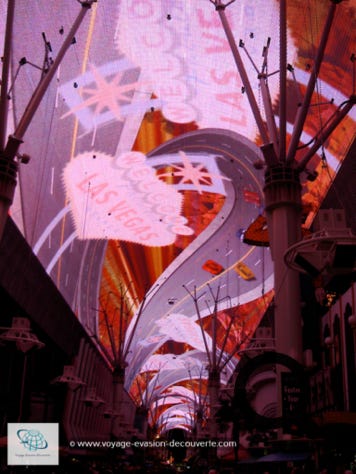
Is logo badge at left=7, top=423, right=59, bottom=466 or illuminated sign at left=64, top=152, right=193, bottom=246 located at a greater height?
illuminated sign at left=64, top=152, right=193, bottom=246

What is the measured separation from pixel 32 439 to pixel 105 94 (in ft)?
50.2

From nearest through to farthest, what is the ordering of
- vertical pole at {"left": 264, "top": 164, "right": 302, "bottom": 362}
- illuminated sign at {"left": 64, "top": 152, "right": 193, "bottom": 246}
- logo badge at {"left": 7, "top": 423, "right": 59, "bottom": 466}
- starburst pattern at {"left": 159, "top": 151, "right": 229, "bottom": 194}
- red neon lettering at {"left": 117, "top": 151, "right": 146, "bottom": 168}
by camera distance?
logo badge at {"left": 7, "top": 423, "right": 59, "bottom": 466} < vertical pole at {"left": 264, "top": 164, "right": 302, "bottom": 362} < illuminated sign at {"left": 64, "top": 152, "right": 193, "bottom": 246} < red neon lettering at {"left": 117, "top": 151, "right": 146, "bottom": 168} < starburst pattern at {"left": 159, "top": 151, "right": 229, "bottom": 194}

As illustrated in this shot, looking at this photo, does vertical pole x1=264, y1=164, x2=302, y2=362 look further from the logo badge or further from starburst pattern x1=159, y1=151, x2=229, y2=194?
starburst pattern x1=159, y1=151, x2=229, y2=194

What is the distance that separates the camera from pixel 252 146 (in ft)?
84.5

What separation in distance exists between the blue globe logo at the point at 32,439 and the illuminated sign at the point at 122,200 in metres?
15.0

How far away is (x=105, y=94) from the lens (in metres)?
23.0

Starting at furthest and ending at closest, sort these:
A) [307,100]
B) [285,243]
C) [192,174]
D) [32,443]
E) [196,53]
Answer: [192,174] < [196,53] < [285,243] < [307,100] < [32,443]

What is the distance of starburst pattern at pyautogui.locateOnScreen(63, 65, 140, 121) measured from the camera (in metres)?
22.1

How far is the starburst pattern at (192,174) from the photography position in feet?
94.0

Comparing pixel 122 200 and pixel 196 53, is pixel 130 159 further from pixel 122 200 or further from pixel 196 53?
pixel 196 53

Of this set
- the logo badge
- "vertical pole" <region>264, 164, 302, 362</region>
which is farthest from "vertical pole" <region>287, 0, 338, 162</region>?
the logo badge

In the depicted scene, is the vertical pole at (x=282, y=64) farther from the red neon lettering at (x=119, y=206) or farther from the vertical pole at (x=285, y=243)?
the red neon lettering at (x=119, y=206)

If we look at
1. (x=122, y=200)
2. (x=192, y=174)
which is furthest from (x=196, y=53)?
(x=122, y=200)

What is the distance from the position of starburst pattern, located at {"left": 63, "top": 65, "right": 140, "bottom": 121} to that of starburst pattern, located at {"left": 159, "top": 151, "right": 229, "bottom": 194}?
518 centimetres
